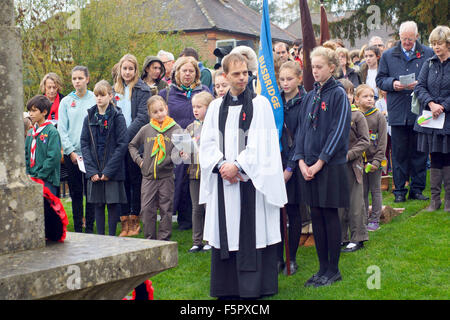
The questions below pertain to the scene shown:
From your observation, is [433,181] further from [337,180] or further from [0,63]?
[0,63]

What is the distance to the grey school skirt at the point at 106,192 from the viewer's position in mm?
7445

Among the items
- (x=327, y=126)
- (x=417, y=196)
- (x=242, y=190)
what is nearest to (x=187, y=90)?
(x=327, y=126)

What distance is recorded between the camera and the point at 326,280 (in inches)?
220

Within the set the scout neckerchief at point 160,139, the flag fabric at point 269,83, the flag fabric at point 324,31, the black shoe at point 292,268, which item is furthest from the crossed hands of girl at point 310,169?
the flag fabric at point 324,31

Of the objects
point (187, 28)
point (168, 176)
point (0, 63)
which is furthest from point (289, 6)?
point (0, 63)

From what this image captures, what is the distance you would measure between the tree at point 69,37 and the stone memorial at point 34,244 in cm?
1206

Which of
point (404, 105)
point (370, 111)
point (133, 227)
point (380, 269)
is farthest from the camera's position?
point (404, 105)

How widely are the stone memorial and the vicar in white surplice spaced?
92.9 inches

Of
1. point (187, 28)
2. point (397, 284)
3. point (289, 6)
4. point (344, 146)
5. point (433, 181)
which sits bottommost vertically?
point (397, 284)

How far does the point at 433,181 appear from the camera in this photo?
26.9ft

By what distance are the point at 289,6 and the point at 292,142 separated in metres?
48.2

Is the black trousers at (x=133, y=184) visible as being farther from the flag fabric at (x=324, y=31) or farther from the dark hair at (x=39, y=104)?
the flag fabric at (x=324, y=31)

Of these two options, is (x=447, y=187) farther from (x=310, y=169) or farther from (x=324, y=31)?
(x=310, y=169)

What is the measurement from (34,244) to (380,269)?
157 inches
